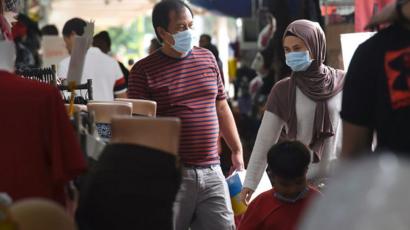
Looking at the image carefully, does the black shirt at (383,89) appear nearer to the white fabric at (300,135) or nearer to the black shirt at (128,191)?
the black shirt at (128,191)

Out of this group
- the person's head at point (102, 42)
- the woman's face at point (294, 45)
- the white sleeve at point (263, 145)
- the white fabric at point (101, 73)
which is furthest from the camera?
the person's head at point (102, 42)

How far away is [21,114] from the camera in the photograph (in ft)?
11.7

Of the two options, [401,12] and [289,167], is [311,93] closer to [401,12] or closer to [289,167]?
[289,167]

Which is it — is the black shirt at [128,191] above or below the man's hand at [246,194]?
above

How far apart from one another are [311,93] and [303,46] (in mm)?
346

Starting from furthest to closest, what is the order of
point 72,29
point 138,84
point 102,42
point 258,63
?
point 258,63 < point 102,42 < point 72,29 < point 138,84

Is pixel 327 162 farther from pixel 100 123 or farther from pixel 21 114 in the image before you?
pixel 21 114

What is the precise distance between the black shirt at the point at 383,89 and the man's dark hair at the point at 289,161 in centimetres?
96

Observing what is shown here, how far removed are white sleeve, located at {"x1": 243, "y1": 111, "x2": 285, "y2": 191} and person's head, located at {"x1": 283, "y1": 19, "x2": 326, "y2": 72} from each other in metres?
0.32

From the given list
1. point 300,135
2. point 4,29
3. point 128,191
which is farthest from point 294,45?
point 128,191

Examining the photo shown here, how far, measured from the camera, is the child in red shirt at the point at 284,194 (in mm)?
4660

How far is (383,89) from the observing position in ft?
11.8

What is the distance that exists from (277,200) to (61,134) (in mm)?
1507

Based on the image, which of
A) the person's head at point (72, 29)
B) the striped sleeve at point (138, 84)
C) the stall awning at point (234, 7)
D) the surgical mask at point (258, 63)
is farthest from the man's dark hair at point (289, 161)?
the surgical mask at point (258, 63)
